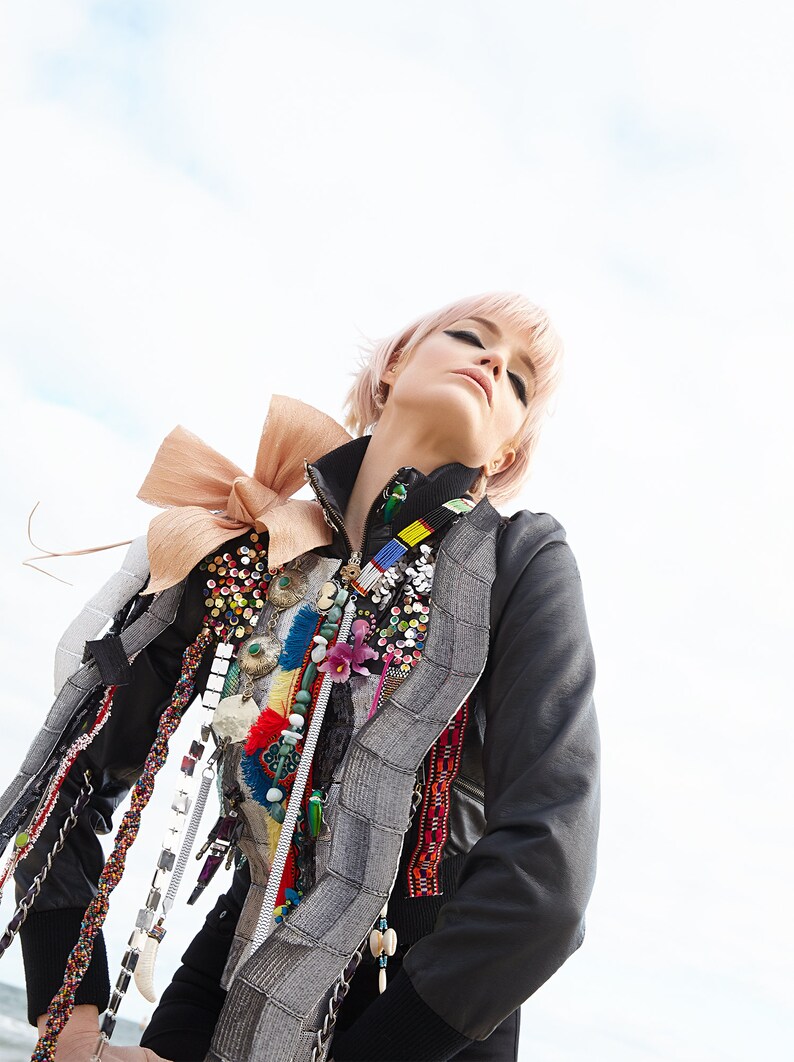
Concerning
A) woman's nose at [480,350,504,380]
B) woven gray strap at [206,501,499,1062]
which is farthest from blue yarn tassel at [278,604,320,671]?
woman's nose at [480,350,504,380]

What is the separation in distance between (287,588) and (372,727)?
38 cm

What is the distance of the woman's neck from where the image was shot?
1.82 m

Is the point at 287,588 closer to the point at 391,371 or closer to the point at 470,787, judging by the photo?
the point at 470,787

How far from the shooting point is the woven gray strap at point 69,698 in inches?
67.6

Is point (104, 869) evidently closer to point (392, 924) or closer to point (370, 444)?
point (392, 924)

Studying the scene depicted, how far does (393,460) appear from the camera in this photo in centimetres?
183

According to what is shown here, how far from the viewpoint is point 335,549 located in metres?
1.81

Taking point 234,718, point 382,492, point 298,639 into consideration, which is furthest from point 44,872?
point 382,492

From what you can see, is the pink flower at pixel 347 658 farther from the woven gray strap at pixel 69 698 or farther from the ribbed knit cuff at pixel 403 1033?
the ribbed knit cuff at pixel 403 1033

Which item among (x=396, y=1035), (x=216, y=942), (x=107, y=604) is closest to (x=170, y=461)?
(x=107, y=604)

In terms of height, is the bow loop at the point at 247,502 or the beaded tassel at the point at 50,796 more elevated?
the bow loop at the point at 247,502

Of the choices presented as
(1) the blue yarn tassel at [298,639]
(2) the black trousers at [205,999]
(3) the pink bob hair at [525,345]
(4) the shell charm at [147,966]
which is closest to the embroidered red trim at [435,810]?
(2) the black trousers at [205,999]

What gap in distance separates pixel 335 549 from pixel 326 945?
0.71m

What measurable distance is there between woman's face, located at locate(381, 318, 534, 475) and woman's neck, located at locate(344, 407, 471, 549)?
0.02 metres
